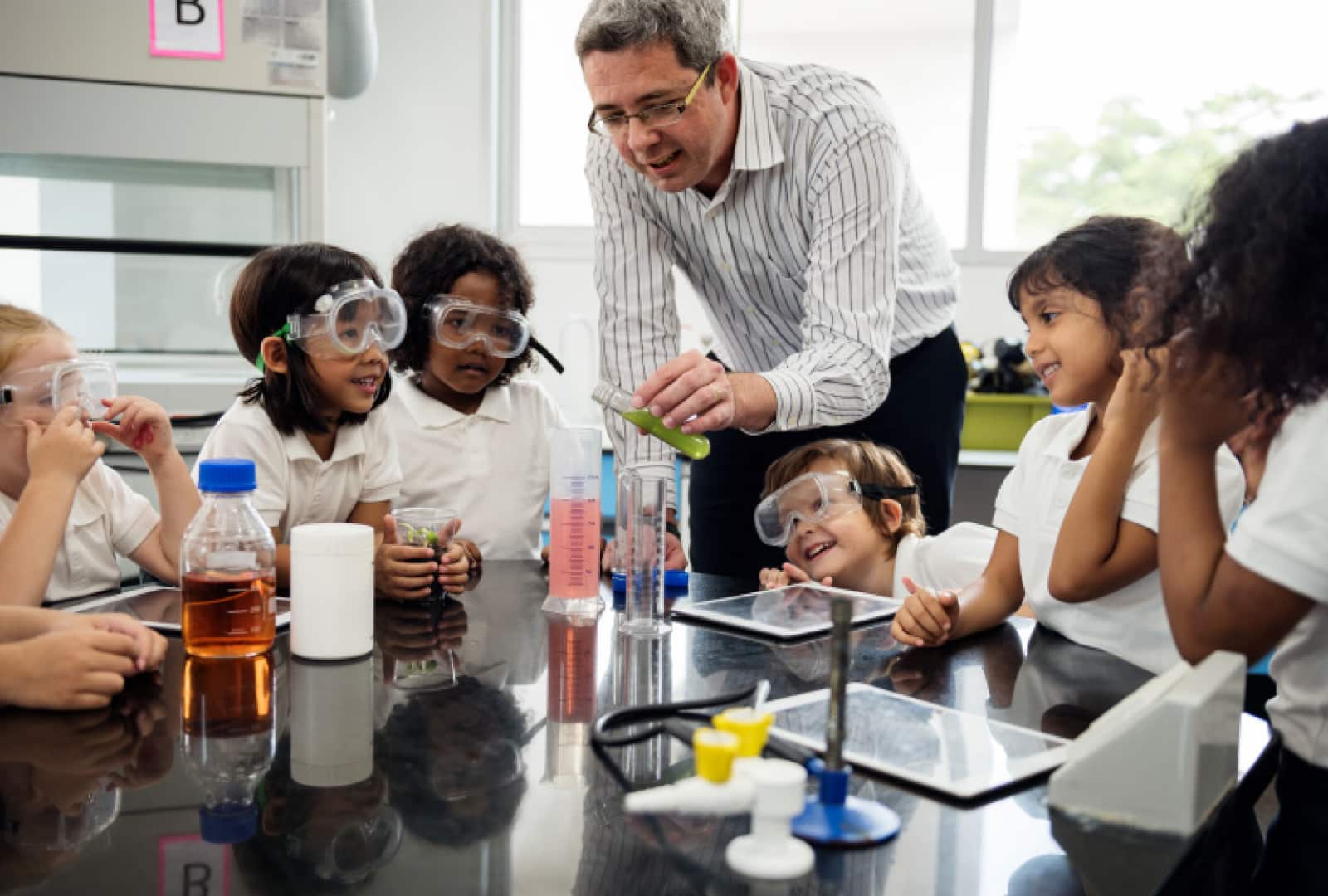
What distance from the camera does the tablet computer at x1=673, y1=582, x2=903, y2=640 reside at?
132 centimetres

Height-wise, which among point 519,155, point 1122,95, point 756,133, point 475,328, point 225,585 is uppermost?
point 1122,95

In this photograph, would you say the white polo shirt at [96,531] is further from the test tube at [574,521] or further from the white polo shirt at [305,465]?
the test tube at [574,521]

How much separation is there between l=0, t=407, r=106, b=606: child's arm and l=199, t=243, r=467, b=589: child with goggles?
0.93 ft

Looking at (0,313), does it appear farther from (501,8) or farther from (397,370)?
(501,8)

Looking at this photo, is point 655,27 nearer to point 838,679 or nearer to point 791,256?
point 791,256

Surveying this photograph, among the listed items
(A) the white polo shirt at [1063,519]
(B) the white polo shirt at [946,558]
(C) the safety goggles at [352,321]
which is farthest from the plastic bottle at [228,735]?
(B) the white polo shirt at [946,558]

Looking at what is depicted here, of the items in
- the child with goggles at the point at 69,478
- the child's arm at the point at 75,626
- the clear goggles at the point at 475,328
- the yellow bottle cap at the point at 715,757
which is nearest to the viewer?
the yellow bottle cap at the point at 715,757

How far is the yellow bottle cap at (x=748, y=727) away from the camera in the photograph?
2.32 ft

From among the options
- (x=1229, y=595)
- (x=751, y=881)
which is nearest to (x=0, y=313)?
(x=751, y=881)

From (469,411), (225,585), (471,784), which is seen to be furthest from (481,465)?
(471,784)

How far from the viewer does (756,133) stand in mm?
1842

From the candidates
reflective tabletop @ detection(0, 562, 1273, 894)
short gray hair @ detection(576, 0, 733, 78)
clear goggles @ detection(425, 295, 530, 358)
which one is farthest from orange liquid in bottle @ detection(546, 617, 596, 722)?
short gray hair @ detection(576, 0, 733, 78)

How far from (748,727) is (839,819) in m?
0.09

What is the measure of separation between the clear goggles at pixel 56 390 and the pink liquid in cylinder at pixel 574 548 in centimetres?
63
